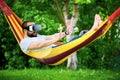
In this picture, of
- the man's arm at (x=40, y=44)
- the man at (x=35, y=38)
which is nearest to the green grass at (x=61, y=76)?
the man at (x=35, y=38)

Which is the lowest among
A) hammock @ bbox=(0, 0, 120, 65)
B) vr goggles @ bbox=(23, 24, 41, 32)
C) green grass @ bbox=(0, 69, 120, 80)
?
green grass @ bbox=(0, 69, 120, 80)

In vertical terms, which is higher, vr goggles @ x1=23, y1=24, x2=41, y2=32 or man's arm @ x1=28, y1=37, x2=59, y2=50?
vr goggles @ x1=23, y1=24, x2=41, y2=32

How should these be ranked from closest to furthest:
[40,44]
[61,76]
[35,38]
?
[40,44] → [35,38] → [61,76]

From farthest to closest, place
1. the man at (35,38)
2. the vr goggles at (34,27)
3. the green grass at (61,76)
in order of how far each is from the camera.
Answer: the green grass at (61,76) < the vr goggles at (34,27) < the man at (35,38)

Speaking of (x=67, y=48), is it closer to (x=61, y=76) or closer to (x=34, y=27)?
(x=34, y=27)

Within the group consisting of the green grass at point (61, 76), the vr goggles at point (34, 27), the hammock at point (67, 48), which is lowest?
the green grass at point (61, 76)

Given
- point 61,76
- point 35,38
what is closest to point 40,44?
point 35,38

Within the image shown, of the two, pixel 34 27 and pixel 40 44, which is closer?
pixel 40 44

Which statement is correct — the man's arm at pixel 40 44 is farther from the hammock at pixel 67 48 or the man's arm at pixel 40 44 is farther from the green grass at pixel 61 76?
the green grass at pixel 61 76

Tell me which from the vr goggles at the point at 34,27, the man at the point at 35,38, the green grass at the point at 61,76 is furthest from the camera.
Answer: the green grass at the point at 61,76

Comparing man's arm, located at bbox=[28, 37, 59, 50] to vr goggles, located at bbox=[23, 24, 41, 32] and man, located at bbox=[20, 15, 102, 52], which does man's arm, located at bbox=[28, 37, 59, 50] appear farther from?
vr goggles, located at bbox=[23, 24, 41, 32]

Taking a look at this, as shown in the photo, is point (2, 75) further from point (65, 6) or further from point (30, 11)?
point (30, 11)

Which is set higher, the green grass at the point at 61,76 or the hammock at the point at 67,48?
the hammock at the point at 67,48

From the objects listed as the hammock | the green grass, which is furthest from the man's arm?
the green grass
